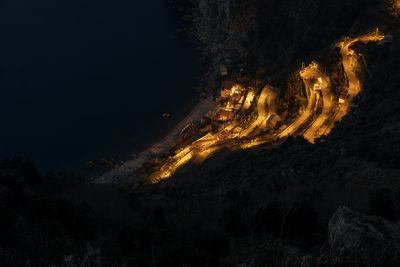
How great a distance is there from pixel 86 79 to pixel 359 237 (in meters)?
54.5

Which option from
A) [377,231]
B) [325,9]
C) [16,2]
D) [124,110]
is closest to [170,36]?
[124,110]

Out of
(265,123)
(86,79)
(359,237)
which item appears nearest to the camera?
(359,237)

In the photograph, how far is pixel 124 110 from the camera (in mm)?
50875

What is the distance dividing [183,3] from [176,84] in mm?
33086

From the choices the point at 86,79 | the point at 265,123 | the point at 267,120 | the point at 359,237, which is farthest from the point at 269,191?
the point at 86,79

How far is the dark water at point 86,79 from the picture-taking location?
4584cm

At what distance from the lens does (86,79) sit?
56500mm

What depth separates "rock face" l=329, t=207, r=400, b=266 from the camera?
247 inches

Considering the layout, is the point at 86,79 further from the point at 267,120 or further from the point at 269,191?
the point at 269,191

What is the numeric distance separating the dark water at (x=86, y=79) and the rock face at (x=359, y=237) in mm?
37062

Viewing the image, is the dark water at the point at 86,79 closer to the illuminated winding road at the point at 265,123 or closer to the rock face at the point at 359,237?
the illuminated winding road at the point at 265,123

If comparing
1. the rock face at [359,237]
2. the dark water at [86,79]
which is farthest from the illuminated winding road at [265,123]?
the rock face at [359,237]

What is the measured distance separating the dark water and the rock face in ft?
122

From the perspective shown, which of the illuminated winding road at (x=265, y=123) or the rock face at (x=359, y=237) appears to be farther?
the illuminated winding road at (x=265, y=123)
